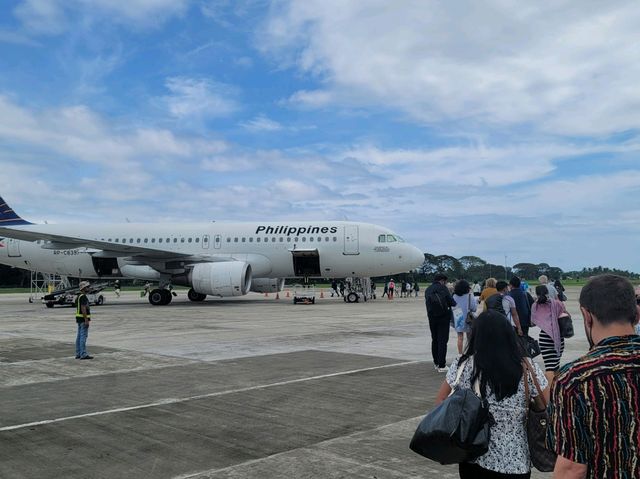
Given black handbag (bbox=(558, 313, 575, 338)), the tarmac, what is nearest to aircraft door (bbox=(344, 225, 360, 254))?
the tarmac

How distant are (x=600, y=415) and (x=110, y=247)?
26.9 meters

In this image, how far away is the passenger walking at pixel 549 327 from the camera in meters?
8.05

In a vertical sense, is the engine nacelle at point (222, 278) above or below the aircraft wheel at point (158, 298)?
above

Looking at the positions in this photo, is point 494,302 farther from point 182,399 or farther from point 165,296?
point 165,296

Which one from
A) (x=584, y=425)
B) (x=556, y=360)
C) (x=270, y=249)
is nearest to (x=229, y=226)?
(x=270, y=249)

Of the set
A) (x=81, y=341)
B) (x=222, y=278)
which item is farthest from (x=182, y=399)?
(x=222, y=278)

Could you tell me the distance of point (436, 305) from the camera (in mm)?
9516

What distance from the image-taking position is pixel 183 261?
27.6m

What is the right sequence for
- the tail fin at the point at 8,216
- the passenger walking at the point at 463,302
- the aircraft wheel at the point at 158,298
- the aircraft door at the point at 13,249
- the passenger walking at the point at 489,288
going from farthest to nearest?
the tail fin at the point at 8,216 < the aircraft door at the point at 13,249 < the aircraft wheel at the point at 158,298 < the passenger walking at the point at 463,302 < the passenger walking at the point at 489,288

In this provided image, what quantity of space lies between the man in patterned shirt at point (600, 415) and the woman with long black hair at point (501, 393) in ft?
2.80

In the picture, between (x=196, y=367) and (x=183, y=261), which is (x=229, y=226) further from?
(x=196, y=367)

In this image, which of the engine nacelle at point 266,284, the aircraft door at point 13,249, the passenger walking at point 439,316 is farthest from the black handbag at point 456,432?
the aircraft door at point 13,249

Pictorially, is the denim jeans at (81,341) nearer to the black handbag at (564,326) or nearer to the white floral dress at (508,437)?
the black handbag at (564,326)

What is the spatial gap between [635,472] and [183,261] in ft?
87.4
